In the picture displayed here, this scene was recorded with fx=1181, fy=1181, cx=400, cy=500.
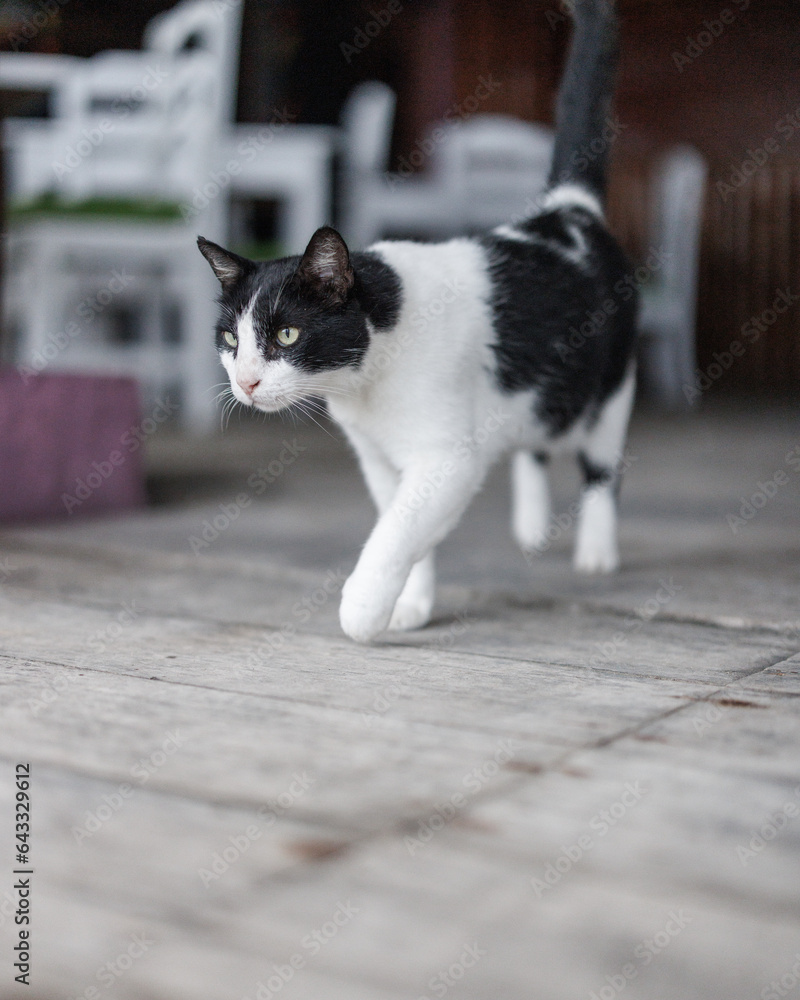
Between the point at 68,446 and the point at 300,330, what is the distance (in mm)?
1327

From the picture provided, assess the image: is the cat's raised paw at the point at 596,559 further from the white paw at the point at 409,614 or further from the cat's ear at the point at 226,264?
the cat's ear at the point at 226,264

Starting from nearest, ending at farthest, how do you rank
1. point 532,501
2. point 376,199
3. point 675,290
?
point 532,501 < point 376,199 < point 675,290

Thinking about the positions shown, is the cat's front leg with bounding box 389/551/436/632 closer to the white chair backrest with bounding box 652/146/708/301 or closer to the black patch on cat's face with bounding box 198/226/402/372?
the black patch on cat's face with bounding box 198/226/402/372

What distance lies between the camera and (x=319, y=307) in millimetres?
1517

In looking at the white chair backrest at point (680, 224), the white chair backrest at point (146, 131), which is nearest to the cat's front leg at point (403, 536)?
the white chair backrest at point (146, 131)

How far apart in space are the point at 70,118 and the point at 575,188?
254 centimetres

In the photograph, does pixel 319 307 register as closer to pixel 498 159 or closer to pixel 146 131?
pixel 146 131

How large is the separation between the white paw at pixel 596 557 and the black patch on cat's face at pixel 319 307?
0.73 m

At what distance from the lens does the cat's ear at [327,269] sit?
1.46 metres

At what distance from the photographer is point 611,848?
2.91 ft

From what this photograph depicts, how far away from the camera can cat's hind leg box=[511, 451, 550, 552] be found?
230cm

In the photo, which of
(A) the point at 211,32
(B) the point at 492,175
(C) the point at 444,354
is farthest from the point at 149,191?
(C) the point at 444,354

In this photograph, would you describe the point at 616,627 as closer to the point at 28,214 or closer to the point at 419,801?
the point at 419,801

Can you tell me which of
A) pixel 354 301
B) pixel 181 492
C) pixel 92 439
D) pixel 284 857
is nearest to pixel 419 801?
pixel 284 857
